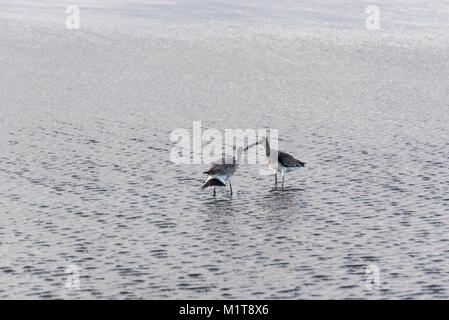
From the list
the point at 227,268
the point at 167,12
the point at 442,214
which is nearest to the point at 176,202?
the point at 227,268

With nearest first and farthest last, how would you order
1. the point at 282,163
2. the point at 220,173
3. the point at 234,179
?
the point at 220,173, the point at 282,163, the point at 234,179

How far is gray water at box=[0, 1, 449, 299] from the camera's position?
29.5 meters

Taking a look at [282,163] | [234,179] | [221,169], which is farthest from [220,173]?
[282,163]

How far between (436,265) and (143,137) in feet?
76.6

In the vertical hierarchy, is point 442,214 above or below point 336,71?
below

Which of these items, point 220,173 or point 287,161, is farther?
point 287,161

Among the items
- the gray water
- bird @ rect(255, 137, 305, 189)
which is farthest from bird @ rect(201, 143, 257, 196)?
bird @ rect(255, 137, 305, 189)

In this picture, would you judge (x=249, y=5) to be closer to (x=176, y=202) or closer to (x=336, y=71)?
(x=336, y=71)

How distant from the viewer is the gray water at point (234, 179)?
96.6 feet

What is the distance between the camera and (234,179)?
41719 mm

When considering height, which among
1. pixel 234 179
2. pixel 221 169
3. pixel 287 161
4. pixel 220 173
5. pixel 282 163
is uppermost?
pixel 287 161

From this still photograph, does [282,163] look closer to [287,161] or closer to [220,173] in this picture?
[287,161]

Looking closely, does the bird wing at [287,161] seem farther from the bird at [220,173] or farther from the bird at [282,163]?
the bird at [220,173]

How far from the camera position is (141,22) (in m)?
91.2
